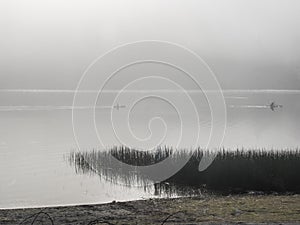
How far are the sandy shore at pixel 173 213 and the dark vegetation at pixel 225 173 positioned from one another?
3.08m

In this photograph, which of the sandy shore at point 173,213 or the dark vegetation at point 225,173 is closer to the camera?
the sandy shore at point 173,213

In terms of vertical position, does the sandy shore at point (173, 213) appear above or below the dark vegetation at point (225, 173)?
below

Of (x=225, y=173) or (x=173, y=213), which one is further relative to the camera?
(x=225, y=173)

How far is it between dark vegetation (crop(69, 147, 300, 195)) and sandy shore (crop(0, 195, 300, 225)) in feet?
10.1

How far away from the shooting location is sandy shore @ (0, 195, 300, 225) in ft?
22.5

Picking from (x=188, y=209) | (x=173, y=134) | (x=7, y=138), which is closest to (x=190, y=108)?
(x=173, y=134)

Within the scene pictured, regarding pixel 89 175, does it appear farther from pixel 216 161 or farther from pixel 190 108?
pixel 190 108

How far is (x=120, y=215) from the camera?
7.91 meters

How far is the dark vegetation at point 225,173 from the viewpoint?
12.6m

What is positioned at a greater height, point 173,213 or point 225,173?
point 225,173

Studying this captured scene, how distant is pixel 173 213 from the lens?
7797mm

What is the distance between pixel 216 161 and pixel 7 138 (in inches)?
724

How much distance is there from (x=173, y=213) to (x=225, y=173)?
6.35 meters

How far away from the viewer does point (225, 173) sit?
13766 mm
